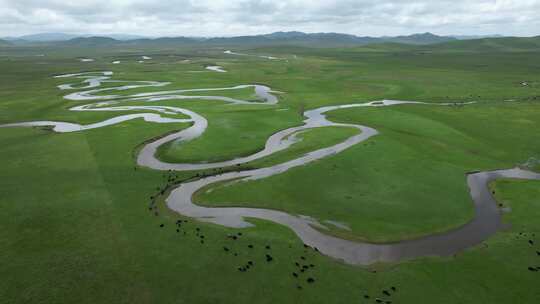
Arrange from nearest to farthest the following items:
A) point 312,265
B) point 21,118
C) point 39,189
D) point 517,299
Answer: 1. point 517,299
2. point 312,265
3. point 39,189
4. point 21,118

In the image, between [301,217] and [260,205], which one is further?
[260,205]

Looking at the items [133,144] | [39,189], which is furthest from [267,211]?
[133,144]

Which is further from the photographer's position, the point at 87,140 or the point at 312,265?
the point at 87,140

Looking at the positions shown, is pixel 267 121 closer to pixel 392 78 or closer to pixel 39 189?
pixel 39 189

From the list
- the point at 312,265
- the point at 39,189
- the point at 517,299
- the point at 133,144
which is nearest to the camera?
the point at 517,299

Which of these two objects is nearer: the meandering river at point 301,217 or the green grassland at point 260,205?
the green grassland at point 260,205

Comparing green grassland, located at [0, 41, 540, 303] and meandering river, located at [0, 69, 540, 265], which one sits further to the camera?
meandering river, located at [0, 69, 540, 265]

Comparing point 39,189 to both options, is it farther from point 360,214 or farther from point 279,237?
point 360,214
